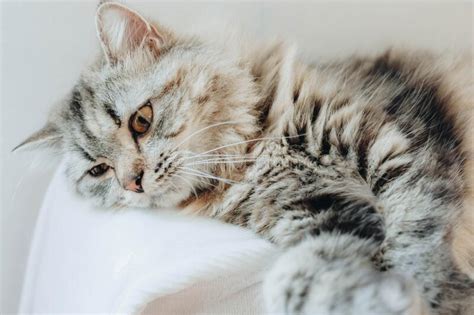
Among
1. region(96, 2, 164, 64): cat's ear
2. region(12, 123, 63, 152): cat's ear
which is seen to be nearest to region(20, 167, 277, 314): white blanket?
region(12, 123, 63, 152): cat's ear

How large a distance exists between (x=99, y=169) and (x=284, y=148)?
1.56 ft

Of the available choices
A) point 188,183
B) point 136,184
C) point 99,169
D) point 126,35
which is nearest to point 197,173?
point 188,183

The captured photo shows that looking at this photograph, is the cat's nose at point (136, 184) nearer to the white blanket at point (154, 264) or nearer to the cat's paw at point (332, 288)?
the white blanket at point (154, 264)

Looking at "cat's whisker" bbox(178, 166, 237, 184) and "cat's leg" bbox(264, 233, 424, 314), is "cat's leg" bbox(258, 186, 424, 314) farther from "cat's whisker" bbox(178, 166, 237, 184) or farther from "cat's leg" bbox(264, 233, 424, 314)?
"cat's whisker" bbox(178, 166, 237, 184)

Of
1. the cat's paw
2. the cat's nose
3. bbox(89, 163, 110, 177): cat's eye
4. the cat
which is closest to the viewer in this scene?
the cat's paw

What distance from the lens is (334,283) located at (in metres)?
0.84

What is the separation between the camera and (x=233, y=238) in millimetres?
1024

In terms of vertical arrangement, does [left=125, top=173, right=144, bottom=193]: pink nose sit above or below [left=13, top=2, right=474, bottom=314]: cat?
below

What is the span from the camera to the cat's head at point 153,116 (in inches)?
45.1

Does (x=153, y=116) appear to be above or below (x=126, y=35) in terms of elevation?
below

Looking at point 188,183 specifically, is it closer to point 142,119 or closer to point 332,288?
point 142,119

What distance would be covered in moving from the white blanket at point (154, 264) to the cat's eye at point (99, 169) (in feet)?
0.30

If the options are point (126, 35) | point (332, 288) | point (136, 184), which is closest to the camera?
point (332, 288)

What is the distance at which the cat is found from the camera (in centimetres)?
97
